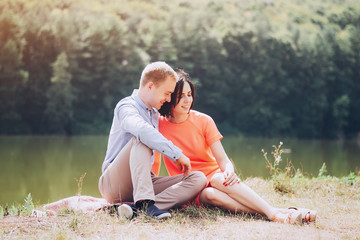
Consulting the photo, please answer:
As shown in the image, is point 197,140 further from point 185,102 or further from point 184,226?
point 184,226

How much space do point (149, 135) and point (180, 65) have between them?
92.9ft

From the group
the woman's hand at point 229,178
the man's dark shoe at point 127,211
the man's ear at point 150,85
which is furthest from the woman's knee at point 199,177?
the man's ear at point 150,85

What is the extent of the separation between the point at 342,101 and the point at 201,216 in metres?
32.8

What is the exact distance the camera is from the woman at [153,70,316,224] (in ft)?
10.3

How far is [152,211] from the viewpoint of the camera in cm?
288

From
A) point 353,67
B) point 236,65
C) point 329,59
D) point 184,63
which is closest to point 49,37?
point 184,63

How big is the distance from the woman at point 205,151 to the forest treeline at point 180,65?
2280 centimetres

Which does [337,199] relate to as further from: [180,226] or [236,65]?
[236,65]

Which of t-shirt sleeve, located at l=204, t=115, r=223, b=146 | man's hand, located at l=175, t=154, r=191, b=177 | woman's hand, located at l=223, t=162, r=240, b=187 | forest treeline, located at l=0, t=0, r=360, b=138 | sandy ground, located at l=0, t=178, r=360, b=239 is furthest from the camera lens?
forest treeline, located at l=0, t=0, r=360, b=138

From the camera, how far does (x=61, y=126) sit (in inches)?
993

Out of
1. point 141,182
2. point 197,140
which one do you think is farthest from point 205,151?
point 141,182

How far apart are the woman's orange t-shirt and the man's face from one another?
416 millimetres

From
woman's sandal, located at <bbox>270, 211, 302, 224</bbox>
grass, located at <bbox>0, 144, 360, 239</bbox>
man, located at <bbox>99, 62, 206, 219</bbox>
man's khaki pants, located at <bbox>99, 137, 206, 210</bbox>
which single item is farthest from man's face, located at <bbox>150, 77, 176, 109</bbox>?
woman's sandal, located at <bbox>270, 211, 302, 224</bbox>

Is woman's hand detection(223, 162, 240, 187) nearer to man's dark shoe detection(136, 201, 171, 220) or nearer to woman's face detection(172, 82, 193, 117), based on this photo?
man's dark shoe detection(136, 201, 171, 220)
